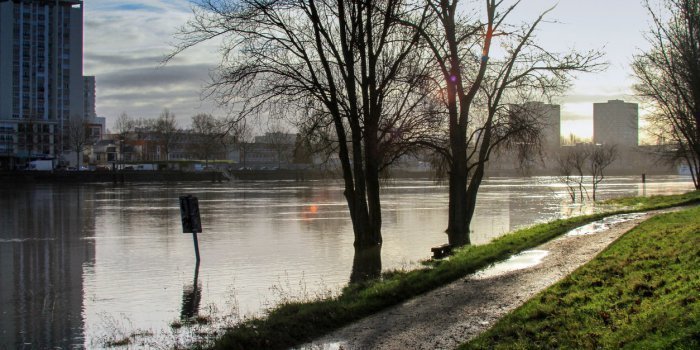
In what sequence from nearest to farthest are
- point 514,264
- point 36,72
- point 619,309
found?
point 619,309 → point 514,264 → point 36,72

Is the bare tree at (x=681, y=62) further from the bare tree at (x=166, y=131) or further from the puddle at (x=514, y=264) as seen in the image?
the bare tree at (x=166, y=131)

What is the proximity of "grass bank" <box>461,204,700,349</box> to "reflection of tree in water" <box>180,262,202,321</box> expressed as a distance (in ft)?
23.6

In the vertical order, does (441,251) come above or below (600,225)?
below

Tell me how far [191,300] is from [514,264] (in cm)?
723

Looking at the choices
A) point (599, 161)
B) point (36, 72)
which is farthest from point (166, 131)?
point (599, 161)

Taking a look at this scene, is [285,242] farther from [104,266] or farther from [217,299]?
[217,299]

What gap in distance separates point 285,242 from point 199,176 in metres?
118

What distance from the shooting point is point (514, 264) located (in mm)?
15547

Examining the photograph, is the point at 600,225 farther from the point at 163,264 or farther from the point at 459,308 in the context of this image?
the point at 163,264

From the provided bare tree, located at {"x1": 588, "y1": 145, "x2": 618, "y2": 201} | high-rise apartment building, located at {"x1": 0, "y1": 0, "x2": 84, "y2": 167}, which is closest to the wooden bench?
bare tree, located at {"x1": 588, "y1": 145, "x2": 618, "y2": 201}

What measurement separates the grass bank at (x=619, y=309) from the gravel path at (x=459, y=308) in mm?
481

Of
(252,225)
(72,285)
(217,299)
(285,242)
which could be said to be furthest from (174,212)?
(217,299)

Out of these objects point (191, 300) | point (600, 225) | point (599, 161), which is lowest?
point (191, 300)

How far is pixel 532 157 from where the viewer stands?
31.7 meters
